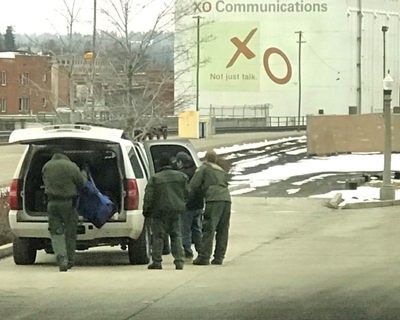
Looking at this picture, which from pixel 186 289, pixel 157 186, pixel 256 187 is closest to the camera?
pixel 186 289

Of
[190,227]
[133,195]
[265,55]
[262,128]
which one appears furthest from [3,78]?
[133,195]

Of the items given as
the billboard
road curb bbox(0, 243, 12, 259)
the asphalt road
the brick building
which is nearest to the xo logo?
the billboard

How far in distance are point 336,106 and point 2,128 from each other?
4718cm

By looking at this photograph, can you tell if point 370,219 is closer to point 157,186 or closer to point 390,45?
point 157,186

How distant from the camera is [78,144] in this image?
12812mm

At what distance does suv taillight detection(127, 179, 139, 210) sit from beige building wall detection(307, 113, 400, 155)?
34377 millimetres

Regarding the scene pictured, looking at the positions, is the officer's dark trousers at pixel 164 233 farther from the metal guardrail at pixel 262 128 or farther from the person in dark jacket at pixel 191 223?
the metal guardrail at pixel 262 128

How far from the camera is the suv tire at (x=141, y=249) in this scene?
1330 cm

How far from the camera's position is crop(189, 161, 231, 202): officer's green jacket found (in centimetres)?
1329

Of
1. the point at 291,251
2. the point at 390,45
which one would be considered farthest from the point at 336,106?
the point at 291,251

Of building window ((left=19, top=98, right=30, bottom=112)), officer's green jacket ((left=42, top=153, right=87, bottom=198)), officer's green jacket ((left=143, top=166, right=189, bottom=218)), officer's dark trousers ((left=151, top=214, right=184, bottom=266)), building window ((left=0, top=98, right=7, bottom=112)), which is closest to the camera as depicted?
officer's green jacket ((left=42, top=153, right=87, bottom=198))

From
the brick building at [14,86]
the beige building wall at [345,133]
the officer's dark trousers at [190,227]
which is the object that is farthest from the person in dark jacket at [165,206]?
the brick building at [14,86]

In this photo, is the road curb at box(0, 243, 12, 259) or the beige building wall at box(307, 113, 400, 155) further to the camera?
the beige building wall at box(307, 113, 400, 155)

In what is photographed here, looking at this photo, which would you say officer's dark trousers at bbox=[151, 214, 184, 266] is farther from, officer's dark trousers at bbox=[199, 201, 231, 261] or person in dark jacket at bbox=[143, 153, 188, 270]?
officer's dark trousers at bbox=[199, 201, 231, 261]
